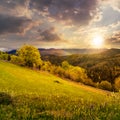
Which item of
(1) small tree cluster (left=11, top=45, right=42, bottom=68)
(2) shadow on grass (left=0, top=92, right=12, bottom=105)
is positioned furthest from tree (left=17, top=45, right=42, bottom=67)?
(2) shadow on grass (left=0, top=92, right=12, bottom=105)

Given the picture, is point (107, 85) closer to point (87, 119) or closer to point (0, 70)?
point (0, 70)

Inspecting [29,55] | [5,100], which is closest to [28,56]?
[29,55]

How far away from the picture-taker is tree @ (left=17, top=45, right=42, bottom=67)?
120m

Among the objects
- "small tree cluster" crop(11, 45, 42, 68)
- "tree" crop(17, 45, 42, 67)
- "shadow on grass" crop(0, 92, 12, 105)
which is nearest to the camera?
"shadow on grass" crop(0, 92, 12, 105)

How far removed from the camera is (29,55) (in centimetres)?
12212

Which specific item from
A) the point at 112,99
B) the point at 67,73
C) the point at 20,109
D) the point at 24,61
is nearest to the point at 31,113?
the point at 20,109

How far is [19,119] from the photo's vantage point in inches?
264

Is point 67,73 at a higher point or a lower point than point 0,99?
lower

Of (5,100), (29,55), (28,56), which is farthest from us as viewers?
(29,55)

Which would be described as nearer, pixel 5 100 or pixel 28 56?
pixel 5 100

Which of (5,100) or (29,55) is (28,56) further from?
(5,100)

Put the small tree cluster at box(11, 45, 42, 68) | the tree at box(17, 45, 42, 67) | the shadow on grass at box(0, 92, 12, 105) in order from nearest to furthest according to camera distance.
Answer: the shadow on grass at box(0, 92, 12, 105) < the small tree cluster at box(11, 45, 42, 68) < the tree at box(17, 45, 42, 67)

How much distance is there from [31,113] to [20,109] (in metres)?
0.52

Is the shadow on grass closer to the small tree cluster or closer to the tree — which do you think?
the small tree cluster
